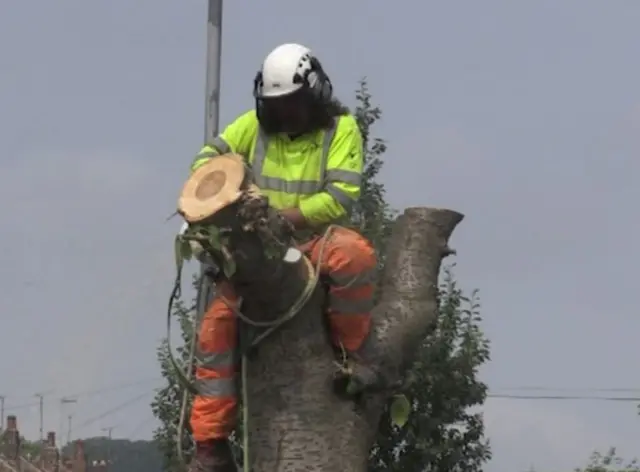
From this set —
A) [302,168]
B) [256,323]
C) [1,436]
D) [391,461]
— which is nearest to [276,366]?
[256,323]

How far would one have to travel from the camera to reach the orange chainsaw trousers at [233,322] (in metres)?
7.54

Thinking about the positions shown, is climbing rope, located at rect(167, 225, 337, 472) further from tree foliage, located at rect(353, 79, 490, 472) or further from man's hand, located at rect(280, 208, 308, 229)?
tree foliage, located at rect(353, 79, 490, 472)

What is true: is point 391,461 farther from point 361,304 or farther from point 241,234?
point 241,234

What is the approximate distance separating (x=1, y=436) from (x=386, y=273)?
40517 mm

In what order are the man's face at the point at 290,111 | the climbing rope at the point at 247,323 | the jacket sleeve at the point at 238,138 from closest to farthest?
the climbing rope at the point at 247,323 < the man's face at the point at 290,111 < the jacket sleeve at the point at 238,138

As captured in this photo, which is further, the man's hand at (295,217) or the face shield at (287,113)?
the face shield at (287,113)

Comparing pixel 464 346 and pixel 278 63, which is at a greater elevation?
pixel 278 63

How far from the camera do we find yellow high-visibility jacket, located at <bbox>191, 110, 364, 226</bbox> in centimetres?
768

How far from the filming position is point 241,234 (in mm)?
6758

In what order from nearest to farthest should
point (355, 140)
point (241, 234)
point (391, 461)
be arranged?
point (241, 234)
point (355, 140)
point (391, 461)

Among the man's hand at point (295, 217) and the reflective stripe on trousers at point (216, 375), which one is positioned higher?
the man's hand at point (295, 217)

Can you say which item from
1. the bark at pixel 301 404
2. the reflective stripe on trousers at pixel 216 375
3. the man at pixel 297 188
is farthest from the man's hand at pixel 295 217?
the reflective stripe on trousers at pixel 216 375

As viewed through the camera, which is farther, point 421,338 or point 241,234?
point 421,338

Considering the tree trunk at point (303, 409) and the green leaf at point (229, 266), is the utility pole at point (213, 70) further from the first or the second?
the green leaf at point (229, 266)
